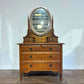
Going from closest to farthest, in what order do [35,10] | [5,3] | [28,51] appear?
[28,51] < [35,10] < [5,3]

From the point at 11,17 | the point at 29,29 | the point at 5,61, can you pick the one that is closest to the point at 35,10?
the point at 29,29

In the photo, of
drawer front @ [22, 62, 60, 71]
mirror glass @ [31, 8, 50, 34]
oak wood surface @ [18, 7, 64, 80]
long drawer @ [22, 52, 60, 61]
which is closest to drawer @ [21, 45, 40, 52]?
oak wood surface @ [18, 7, 64, 80]

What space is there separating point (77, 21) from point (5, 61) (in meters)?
2.33

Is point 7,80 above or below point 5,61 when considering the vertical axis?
below

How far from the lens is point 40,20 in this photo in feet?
8.14

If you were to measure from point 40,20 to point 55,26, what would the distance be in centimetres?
48

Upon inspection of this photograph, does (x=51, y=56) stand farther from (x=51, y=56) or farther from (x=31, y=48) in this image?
(x=31, y=48)

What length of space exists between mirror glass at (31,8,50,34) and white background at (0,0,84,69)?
284 millimetres

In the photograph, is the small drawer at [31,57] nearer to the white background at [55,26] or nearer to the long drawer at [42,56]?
the long drawer at [42,56]

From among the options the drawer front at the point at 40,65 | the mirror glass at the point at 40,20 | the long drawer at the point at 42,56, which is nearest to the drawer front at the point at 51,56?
the long drawer at the point at 42,56

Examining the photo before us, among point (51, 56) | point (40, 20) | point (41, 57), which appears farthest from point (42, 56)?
point (40, 20)

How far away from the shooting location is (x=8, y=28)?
2.69m

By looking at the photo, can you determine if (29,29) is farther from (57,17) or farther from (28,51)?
(57,17)

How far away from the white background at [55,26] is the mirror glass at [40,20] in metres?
0.28
